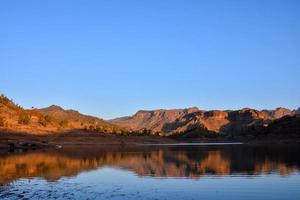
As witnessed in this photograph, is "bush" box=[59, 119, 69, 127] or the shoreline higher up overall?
"bush" box=[59, 119, 69, 127]

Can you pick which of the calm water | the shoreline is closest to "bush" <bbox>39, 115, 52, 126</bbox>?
the shoreline

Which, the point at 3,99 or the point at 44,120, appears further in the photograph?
the point at 3,99

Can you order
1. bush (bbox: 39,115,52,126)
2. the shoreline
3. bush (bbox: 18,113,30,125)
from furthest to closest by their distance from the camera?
bush (bbox: 39,115,52,126), bush (bbox: 18,113,30,125), the shoreline

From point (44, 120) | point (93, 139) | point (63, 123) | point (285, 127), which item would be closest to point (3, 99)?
point (44, 120)

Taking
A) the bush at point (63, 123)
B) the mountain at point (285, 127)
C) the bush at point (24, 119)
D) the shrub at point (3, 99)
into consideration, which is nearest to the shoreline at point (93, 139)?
the mountain at point (285, 127)

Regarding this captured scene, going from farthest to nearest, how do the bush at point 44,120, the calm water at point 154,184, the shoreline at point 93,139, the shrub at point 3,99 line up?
the shrub at point 3,99 → the bush at point 44,120 → the shoreline at point 93,139 → the calm water at point 154,184

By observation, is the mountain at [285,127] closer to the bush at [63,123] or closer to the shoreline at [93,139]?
the shoreline at [93,139]

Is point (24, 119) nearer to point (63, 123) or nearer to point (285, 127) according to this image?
point (63, 123)

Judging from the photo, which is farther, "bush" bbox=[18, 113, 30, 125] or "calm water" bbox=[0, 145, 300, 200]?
"bush" bbox=[18, 113, 30, 125]

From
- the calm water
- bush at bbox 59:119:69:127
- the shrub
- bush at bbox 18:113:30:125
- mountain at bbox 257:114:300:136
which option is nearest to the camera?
the calm water

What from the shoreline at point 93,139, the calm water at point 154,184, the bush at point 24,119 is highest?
the bush at point 24,119

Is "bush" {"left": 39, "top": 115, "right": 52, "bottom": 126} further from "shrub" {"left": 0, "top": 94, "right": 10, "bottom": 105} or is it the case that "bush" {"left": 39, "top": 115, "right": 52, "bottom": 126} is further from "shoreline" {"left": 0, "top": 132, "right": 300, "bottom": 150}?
Result: "shrub" {"left": 0, "top": 94, "right": 10, "bottom": 105}

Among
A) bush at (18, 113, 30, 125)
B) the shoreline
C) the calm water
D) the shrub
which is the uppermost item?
the shrub

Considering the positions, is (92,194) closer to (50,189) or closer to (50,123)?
(50,189)
